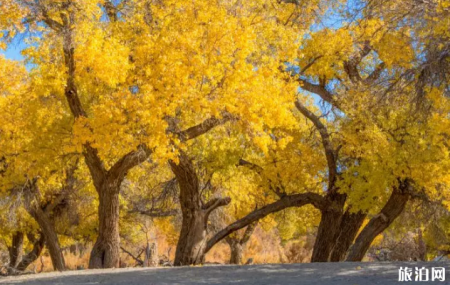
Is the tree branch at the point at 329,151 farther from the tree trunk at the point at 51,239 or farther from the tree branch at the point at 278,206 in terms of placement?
the tree trunk at the point at 51,239

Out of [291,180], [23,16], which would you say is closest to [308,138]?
[291,180]

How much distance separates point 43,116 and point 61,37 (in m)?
2.96

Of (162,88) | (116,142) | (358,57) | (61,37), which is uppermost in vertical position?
(358,57)

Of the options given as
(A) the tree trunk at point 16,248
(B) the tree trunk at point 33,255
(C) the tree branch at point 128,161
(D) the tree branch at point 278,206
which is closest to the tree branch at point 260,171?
(D) the tree branch at point 278,206

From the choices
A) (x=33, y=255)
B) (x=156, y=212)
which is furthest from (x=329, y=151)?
(x=33, y=255)

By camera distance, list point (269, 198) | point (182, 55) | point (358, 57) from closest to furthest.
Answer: point (182, 55) < point (358, 57) < point (269, 198)

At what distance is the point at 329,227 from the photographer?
18.1 m

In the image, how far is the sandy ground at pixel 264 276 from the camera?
29.7 feet

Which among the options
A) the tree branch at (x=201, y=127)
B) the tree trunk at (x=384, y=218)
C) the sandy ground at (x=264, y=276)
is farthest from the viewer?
the tree trunk at (x=384, y=218)

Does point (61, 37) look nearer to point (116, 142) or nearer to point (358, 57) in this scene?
point (116, 142)

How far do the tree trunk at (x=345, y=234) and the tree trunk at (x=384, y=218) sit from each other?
23 centimetres

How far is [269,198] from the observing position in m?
22.9

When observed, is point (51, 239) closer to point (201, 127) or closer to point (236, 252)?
point (201, 127)

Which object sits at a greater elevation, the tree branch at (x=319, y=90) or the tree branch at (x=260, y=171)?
the tree branch at (x=319, y=90)
